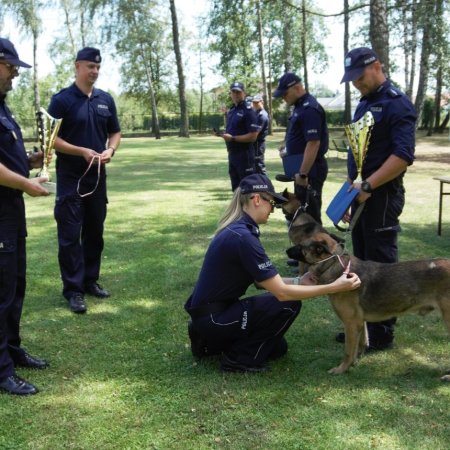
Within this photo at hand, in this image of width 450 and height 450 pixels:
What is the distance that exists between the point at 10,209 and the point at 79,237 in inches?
69.8

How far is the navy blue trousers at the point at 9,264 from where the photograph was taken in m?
3.43

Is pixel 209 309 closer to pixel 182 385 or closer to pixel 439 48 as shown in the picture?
pixel 182 385

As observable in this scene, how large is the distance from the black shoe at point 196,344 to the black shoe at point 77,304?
1580 millimetres

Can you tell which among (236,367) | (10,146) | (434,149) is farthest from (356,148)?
(434,149)

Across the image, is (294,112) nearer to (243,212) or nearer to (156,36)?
(243,212)

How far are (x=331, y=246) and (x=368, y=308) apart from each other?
1.78 feet

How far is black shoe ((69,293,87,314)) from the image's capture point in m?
5.17

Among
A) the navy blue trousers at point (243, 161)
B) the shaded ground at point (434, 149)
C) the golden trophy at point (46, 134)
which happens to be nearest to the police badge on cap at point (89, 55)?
the golden trophy at point (46, 134)

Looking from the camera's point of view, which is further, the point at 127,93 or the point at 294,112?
the point at 127,93

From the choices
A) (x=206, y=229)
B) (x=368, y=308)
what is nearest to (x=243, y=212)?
(x=368, y=308)

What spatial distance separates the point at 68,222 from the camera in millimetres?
5148

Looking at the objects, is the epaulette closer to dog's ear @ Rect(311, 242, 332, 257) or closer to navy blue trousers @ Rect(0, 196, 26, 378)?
dog's ear @ Rect(311, 242, 332, 257)

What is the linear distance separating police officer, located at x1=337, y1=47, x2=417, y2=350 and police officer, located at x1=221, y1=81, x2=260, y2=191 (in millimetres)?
4555

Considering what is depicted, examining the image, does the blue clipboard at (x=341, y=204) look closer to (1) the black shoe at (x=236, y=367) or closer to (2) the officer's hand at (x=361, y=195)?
(2) the officer's hand at (x=361, y=195)
